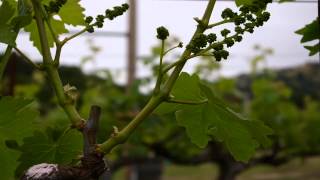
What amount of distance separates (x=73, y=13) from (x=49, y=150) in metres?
0.20

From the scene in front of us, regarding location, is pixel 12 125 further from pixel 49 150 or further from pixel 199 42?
pixel 199 42

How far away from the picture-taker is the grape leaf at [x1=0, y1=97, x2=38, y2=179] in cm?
63

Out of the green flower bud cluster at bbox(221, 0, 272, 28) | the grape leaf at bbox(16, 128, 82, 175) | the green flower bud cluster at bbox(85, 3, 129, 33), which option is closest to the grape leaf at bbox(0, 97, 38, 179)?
the grape leaf at bbox(16, 128, 82, 175)

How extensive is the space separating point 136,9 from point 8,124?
3.05 meters

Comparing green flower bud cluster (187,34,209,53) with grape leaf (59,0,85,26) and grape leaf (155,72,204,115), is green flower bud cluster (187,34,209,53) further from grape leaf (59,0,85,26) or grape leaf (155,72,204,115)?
grape leaf (59,0,85,26)

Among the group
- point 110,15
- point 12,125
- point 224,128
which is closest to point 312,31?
point 224,128

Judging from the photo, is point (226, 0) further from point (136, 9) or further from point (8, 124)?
point (136, 9)

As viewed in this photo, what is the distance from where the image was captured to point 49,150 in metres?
0.68

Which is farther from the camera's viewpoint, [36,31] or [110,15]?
[36,31]

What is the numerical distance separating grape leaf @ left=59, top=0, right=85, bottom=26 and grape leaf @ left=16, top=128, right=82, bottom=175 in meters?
0.17

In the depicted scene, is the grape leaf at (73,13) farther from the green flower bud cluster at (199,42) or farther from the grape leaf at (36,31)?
the green flower bud cluster at (199,42)

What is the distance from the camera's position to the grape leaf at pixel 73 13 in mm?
772

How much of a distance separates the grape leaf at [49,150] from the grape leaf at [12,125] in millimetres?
20

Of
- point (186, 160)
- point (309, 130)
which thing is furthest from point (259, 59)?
point (186, 160)
